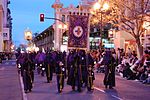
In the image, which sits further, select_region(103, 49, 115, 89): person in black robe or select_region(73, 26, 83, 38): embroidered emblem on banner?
select_region(73, 26, 83, 38): embroidered emblem on banner

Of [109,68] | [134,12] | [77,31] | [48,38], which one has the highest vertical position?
[48,38]

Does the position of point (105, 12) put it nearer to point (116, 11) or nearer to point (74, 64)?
point (116, 11)

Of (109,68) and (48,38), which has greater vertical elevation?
(48,38)

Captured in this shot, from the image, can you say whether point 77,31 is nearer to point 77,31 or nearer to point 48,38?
point 77,31

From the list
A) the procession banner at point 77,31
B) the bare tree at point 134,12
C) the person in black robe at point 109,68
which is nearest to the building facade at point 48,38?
the bare tree at point 134,12

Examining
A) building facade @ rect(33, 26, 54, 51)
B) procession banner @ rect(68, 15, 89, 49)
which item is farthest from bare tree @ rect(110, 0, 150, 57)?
building facade @ rect(33, 26, 54, 51)

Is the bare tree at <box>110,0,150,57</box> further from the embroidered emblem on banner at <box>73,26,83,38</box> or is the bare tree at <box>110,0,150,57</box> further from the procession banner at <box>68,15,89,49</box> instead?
the embroidered emblem on banner at <box>73,26,83,38</box>

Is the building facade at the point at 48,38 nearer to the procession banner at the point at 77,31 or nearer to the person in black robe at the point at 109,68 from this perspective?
the procession banner at the point at 77,31

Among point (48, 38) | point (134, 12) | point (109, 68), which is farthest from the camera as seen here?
point (48, 38)

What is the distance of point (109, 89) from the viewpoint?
21.1 metres

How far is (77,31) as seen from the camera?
72.8ft

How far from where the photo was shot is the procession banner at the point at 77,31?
2206 cm

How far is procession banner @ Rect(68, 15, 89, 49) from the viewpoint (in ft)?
72.4

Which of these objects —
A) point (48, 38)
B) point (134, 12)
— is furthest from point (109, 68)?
point (48, 38)
